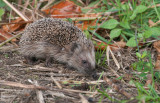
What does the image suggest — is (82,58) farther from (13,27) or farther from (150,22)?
(13,27)

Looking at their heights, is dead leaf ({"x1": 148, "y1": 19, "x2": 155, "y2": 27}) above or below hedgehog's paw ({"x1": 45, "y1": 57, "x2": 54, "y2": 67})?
above

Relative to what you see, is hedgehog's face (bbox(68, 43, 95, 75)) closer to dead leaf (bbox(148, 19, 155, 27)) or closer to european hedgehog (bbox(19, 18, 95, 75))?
european hedgehog (bbox(19, 18, 95, 75))

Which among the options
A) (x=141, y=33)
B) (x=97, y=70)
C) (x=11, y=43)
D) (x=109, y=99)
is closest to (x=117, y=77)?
(x=97, y=70)

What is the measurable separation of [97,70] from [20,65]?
163cm

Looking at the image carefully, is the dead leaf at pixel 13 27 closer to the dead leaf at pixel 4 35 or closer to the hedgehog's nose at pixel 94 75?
the dead leaf at pixel 4 35

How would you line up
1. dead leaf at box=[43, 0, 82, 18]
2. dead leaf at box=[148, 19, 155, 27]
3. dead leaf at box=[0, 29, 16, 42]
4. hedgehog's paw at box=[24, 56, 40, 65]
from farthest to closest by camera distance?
dead leaf at box=[43, 0, 82, 18]
dead leaf at box=[0, 29, 16, 42]
dead leaf at box=[148, 19, 155, 27]
hedgehog's paw at box=[24, 56, 40, 65]

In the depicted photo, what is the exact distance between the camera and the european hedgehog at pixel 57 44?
5344mm

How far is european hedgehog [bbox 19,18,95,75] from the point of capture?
534 cm

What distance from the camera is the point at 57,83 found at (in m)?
4.26

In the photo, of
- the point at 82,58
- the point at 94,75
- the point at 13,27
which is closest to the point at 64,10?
the point at 13,27

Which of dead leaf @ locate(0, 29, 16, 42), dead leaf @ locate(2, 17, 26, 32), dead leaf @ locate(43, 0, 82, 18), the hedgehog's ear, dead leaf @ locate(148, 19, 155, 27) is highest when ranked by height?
dead leaf @ locate(43, 0, 82, 18)

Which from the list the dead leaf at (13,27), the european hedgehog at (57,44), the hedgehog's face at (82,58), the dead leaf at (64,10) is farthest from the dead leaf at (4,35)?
the hedgehog's face at (82,58)

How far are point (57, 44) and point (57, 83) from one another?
144 centimetres

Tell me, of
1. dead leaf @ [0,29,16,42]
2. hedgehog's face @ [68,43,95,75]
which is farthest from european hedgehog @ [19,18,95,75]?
dead leaf @ [0,29,16,42]
